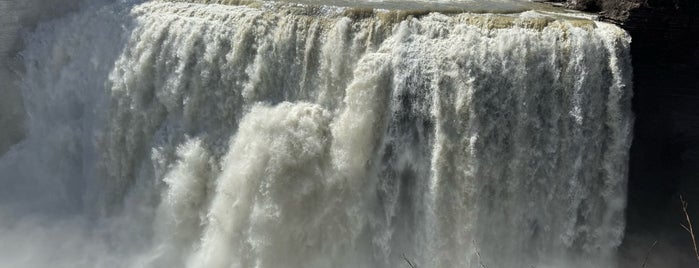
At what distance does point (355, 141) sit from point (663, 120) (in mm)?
4842

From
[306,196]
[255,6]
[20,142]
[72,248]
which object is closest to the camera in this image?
[306,196]

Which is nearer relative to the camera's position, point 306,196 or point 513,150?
point 513,150

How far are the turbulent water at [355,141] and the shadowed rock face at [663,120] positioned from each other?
0.47m

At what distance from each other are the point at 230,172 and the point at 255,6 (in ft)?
10.0

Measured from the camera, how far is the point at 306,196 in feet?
32.8

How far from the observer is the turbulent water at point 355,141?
909 cm

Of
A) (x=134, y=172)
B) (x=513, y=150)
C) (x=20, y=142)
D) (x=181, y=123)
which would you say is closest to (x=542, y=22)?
(x=513, y=150)

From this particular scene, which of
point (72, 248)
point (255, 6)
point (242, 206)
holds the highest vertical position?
point (255, 6)

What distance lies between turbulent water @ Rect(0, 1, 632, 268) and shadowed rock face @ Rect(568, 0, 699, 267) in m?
0.47

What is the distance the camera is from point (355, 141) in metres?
9.66

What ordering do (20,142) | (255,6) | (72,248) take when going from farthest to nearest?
(20,142) → (72,248) → (255,6)

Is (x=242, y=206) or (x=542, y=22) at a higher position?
(x=542, y=22)

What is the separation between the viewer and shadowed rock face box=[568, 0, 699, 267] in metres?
9.23

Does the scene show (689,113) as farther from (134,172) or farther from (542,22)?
(134,172)
